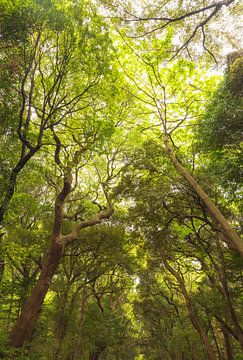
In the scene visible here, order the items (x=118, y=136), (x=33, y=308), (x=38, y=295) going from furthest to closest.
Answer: (x=118, y=136)
(x=38, y=295)
(x=33, y=308)

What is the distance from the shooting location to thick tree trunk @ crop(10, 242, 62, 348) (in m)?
6.82

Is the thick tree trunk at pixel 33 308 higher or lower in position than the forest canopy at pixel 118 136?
lower

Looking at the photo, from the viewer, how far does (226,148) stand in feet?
28.2

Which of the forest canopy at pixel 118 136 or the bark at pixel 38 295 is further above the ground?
the forest canopy at pixel 118 136

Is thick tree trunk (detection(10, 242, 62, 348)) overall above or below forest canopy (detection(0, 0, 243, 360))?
below

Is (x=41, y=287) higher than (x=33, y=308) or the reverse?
higher

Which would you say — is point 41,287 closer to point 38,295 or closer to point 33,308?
point 38,295

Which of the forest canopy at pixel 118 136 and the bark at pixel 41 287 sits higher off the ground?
the forest canopy at pixel 118 136

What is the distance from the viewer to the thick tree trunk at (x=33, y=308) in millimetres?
6816

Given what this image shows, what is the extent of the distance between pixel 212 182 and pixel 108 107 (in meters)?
5.30

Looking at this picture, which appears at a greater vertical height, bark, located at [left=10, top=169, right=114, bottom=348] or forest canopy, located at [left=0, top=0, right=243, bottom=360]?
forest canopy, located at [left=0, top=0, right=243, bottom=360]

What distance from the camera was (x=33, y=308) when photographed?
7.14 m

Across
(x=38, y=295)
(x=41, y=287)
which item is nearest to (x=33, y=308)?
(x=38, y=295)

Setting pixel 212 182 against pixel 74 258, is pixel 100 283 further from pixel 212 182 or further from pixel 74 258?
pixel 212 182
